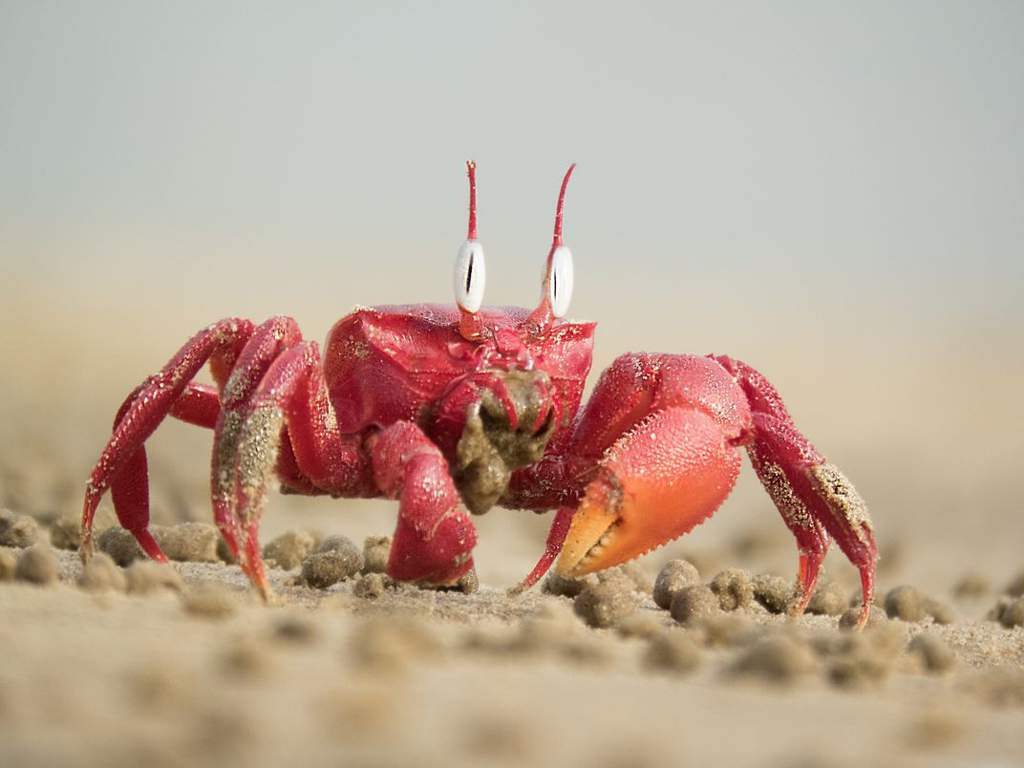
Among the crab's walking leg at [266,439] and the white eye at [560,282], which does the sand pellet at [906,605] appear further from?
the crab's walking leg at [266,439]

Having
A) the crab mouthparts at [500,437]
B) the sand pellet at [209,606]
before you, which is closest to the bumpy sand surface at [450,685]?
the sand pellet at [209,606]

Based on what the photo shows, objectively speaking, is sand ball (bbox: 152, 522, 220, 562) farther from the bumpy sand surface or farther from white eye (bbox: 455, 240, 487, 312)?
white eye (bbox: 455, 240, 487, 312)

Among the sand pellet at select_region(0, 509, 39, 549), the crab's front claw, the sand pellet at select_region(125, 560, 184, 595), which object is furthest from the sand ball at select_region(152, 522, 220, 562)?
the crab's front claw

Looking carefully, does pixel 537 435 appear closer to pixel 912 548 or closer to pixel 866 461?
pixel 912 548

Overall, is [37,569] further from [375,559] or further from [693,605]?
[693,605]

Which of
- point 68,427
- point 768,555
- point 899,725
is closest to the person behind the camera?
point 899,725

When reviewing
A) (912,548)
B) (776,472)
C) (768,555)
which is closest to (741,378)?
(776,472)
